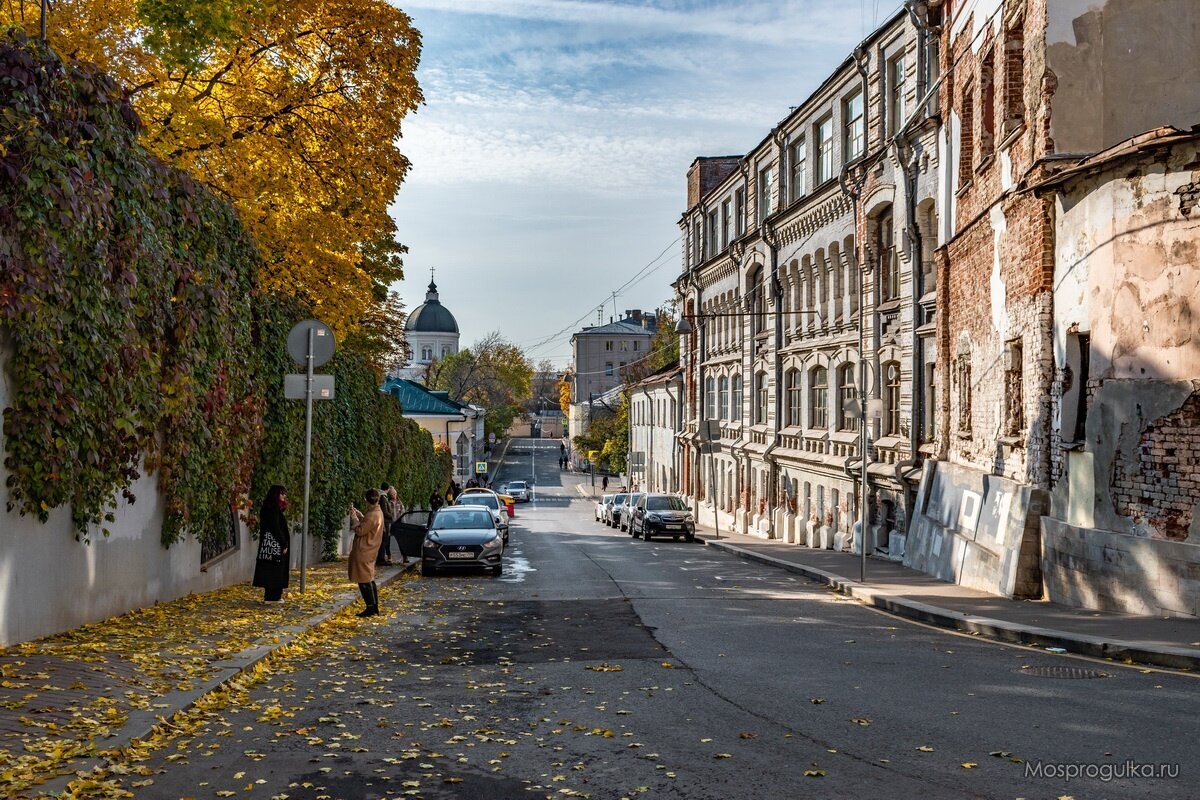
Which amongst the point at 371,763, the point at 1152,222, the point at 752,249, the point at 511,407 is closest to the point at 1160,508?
the point at 1152,222

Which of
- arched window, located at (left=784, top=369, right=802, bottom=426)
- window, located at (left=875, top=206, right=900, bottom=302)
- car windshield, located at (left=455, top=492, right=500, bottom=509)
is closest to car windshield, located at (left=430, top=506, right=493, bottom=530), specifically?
window, located at (left=875, top=206, right=900, bottom=302)

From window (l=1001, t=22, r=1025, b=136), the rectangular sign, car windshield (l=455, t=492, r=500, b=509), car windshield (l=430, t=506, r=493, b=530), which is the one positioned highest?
A: window (l=1001, t=22, r=1025, b=136)

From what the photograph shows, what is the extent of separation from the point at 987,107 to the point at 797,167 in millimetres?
19118

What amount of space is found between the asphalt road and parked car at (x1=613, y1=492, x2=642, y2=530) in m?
29.8

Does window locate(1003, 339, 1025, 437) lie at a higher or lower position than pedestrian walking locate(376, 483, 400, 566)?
higher

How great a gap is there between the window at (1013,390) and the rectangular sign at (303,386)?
10.4 metres

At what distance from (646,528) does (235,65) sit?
958 inches

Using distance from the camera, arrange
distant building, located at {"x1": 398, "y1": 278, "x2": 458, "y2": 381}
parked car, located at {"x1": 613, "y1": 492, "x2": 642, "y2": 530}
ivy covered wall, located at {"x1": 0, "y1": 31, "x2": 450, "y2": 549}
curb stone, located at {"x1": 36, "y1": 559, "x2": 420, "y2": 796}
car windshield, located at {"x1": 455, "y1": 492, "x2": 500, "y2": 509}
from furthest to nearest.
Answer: distant building, located at {"x1": 398, "y1": 278, "x2": 458, "y2": 381}, parked car, located at {"x1": 613, "y1": 492, "x2": 642, "y2": 530}, car windshield, located at {"x1": 455, "y1": 492, "x2": 500, "y2": 509}, ivy covered wall, located at {"x1": 0, "y1": 31, "x2": 450, "y2": 549}, curb stone, located at {"x1": 36, "y1": 559, "x2": 420, "y2": 796}

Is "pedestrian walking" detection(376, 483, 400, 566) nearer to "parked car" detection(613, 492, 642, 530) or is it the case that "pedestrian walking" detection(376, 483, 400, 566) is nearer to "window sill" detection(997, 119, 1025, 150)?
"window sill" detection(997, 119, 1025, 150)

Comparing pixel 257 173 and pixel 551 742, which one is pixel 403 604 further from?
pixel 551 742

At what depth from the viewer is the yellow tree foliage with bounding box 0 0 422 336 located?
16.6 metres

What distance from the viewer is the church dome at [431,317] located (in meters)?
171

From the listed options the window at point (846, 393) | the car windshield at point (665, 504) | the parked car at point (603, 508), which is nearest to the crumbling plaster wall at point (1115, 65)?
the window at point (846, 393)

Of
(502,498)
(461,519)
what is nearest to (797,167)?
(461,519)
